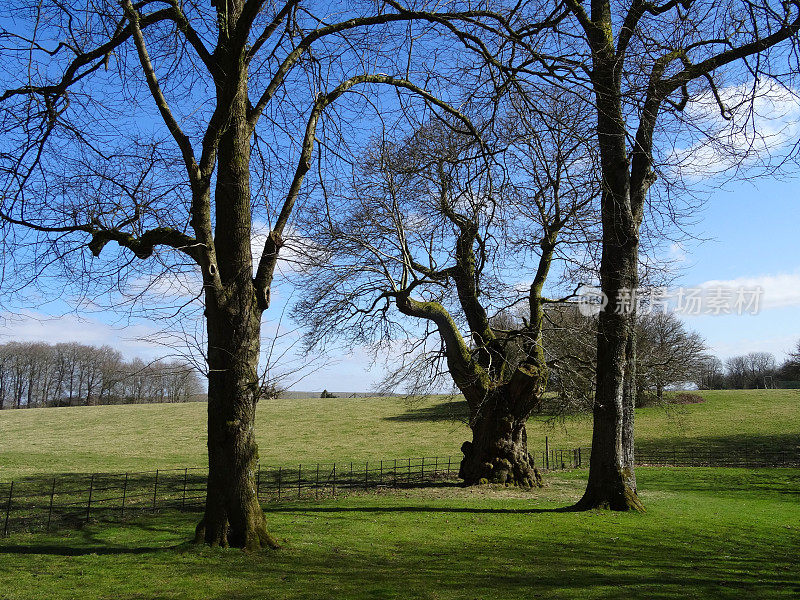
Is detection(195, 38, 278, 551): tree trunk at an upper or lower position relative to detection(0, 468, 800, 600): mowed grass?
upper

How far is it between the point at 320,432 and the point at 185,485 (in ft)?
82.8

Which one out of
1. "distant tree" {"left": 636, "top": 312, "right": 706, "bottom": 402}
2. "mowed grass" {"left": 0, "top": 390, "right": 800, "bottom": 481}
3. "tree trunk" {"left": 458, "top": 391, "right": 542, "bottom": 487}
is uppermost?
"distant tree" {"left": 636, "top": 312, "right": 706, "bottom": 402}

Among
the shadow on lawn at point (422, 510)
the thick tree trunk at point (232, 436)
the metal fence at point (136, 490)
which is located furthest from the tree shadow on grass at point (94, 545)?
the shadow on lawn at point (422, 510)

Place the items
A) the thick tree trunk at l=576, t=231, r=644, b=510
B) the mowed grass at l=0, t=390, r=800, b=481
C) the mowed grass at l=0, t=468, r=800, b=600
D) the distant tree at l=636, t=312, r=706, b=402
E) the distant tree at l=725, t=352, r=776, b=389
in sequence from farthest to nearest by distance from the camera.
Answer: the distant tree at l=725, t=352, r=776, b=389, the mowed grass at l=0, t=390, r=800, b=481, the distant tree at l=636, t=312, r=706, b=402, the thick tree trunk at l=576, t=231, r=644, b=510, the mowed grass at l=0, t=468, r=800, b=600

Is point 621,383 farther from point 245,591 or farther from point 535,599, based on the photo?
point 245,591

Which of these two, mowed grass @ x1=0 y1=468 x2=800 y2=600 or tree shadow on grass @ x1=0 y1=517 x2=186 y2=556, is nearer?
mowed grass @ x1=0 y1=468 x2=800 y2=600

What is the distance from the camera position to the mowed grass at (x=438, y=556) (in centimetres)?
692

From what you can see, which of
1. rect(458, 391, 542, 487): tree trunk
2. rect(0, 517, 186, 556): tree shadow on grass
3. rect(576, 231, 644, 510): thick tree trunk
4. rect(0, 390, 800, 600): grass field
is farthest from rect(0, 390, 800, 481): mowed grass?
rect(0, 517, 186, 556): tree shadow on grass

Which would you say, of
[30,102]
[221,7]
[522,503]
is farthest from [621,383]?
[30,102]

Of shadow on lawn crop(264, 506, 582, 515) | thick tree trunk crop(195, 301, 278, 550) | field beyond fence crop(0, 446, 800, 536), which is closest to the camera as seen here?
thick tree trunk crop(195, 301, 278, 550)

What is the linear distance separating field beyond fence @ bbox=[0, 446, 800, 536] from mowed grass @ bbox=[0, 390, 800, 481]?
2.58 meters

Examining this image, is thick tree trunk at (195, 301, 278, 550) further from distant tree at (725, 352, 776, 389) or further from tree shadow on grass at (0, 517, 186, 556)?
distant tree at (725, 352, 776, 389)

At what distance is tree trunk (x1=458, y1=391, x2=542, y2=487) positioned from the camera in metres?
18.4

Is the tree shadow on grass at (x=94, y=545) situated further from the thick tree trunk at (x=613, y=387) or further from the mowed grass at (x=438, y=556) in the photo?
the thick tree trunk at (x=613, y=387)
